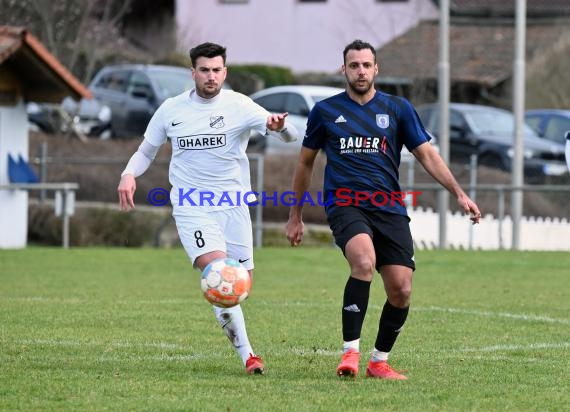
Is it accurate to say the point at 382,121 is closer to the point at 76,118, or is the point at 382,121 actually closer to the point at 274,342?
the point at 274,342

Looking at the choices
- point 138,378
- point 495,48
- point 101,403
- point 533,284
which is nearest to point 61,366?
point 138,378

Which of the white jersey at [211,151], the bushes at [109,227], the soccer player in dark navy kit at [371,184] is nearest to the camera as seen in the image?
the soccer player in dark navy kit at [371,184]

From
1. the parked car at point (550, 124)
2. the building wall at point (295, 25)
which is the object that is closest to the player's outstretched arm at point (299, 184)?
the parked car at point (550, 124)

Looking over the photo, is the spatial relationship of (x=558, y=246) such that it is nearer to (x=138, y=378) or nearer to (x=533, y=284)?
(x=533, y=284)

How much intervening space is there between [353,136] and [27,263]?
38.5 feet

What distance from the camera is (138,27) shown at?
50.8m

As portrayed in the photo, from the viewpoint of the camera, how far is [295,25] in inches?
1924

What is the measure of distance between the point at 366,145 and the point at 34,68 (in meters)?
16.0

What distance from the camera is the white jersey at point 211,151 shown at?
8977mm

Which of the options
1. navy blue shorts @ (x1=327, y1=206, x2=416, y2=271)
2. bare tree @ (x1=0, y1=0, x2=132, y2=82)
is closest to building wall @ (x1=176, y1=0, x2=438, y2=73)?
bare tree @ (x1=0, y1=0, x2=132, y2=82)

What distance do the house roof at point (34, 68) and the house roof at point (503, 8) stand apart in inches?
892

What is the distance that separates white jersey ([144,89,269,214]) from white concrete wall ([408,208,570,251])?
1495 centimetres

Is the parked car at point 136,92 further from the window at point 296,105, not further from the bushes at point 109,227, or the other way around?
the bushes at point 109,227

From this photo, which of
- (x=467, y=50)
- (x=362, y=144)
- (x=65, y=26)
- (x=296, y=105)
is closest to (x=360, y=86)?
(x=362, y=144)
